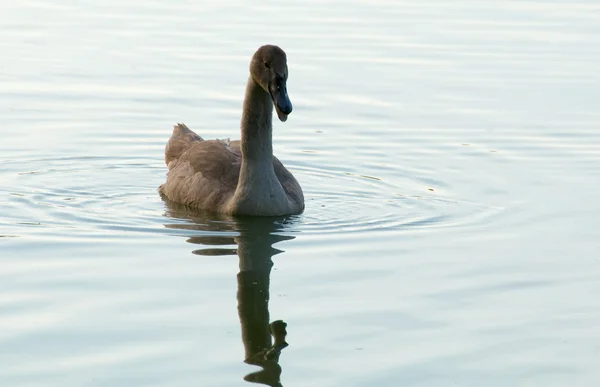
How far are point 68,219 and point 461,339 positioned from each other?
4918 millimetres

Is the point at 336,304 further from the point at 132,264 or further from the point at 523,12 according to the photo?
the point at 523,12

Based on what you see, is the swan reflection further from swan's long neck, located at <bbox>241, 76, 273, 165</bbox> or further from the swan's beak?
the swan's beak

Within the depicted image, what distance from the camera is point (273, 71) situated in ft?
41.1

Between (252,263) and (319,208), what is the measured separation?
2631 mm

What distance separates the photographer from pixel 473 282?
1043 centimetres

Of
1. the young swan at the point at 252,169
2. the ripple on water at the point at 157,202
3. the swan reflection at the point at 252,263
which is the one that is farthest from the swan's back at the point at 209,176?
the ripple on water at the point at 157,202

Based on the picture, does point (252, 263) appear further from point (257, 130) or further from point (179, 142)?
point (179, 142)

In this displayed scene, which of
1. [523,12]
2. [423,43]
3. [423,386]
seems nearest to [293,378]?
[423,386]

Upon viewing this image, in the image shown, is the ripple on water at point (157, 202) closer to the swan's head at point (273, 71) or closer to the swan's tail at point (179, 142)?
the swan's tail at point (179, 142)

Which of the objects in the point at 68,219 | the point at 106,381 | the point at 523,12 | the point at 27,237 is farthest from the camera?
the point at 523,12

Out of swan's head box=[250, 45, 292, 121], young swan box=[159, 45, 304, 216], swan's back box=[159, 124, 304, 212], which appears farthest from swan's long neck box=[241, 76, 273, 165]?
swan's head box=[250, 45, 292, 121]

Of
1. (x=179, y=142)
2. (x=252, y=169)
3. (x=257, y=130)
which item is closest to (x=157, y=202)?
(x=252, y=169)

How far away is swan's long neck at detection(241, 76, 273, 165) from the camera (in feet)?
43.7

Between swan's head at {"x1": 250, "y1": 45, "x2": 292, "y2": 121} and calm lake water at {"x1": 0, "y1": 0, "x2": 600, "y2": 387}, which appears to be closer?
calm lake water at {"x1": 0, "y1": 0, "x2": 600, "y2": 387}
